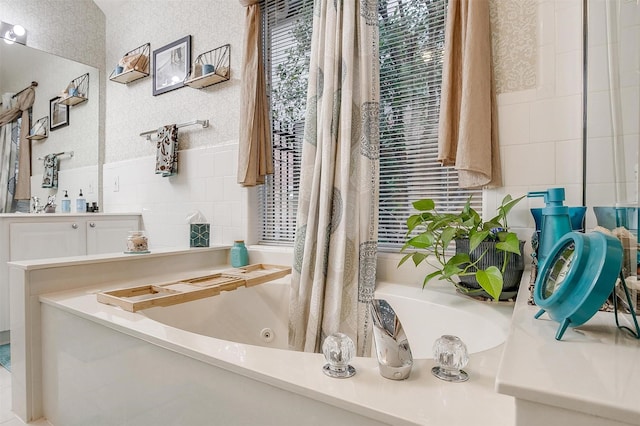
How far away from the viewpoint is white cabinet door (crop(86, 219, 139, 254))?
251 cm

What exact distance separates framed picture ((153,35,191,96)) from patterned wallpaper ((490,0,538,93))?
193cm

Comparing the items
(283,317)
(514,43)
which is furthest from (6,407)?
(514,43)

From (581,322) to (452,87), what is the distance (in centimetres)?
110

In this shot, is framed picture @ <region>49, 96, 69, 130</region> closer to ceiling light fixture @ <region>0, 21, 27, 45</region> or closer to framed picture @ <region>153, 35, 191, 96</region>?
ceiling light fixture @ <region>0, 21, 27, 45</region>

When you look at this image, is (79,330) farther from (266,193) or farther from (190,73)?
(190,73)

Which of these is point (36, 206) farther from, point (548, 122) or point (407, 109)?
point (548, 122)

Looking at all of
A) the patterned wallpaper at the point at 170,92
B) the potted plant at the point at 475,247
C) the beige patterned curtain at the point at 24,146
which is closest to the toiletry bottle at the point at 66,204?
the beige patterned curtain at the point at 24,146

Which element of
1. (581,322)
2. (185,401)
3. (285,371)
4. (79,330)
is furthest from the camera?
(79,330)

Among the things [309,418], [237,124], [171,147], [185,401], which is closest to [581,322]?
[309,418]

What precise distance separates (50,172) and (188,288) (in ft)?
6.95

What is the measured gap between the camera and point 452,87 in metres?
1.41

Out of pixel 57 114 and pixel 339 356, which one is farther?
pixel 57 114

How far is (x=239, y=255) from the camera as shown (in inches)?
81.1

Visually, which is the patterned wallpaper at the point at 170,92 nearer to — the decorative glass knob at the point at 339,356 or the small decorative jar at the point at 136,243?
the small decorative jar at the point at 136,243
